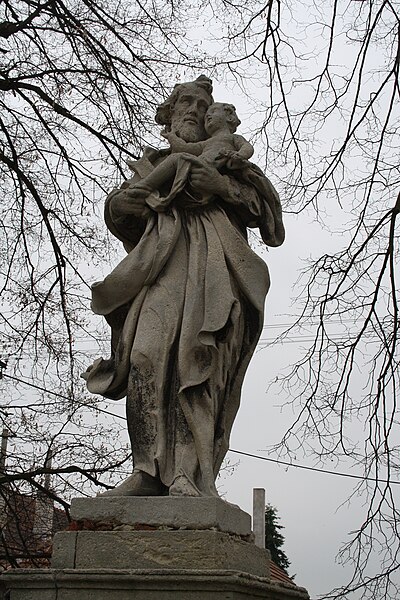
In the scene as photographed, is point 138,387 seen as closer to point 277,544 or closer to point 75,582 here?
point 75,582

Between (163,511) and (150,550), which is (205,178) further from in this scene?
A: (150,550)

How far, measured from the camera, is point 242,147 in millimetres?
4785

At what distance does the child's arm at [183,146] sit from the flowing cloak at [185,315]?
0.64 feet

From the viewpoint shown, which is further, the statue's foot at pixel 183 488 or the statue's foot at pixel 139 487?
the statue's foot at pixel 139 487

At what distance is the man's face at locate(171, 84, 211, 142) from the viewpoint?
16.5ft

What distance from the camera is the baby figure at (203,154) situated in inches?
182

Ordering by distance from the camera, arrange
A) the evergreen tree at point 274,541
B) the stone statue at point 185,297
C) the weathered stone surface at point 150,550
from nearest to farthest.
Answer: the weathered stone surface at point 150,550 < the stone statue at point 185,297 < the evergreen tree at point 274,541

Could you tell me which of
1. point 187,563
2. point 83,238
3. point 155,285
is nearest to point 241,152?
point 155,285

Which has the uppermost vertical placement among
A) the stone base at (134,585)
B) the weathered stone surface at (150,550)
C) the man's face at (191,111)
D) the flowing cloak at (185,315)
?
the man's face at (191,111)

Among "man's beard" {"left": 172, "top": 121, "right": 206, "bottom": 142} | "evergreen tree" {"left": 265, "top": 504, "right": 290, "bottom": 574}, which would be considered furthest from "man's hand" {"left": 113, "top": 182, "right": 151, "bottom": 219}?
"evergreen tree" {"left": 265, "top": 504, "right": 290, "bottom": 574}

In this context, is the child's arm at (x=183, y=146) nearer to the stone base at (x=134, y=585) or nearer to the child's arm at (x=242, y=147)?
the child's arm at (x=242, y=147)

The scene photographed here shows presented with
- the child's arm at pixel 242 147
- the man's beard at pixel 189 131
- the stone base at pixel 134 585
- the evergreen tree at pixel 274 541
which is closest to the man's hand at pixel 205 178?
the child's arm at pixel 242 147

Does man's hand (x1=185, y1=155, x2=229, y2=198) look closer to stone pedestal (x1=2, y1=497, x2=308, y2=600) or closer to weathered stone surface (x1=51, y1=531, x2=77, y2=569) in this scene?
stone pedestal (x1=2, y1=497, x2=308, y2=600)

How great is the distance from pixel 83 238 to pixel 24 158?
41.8 inches
